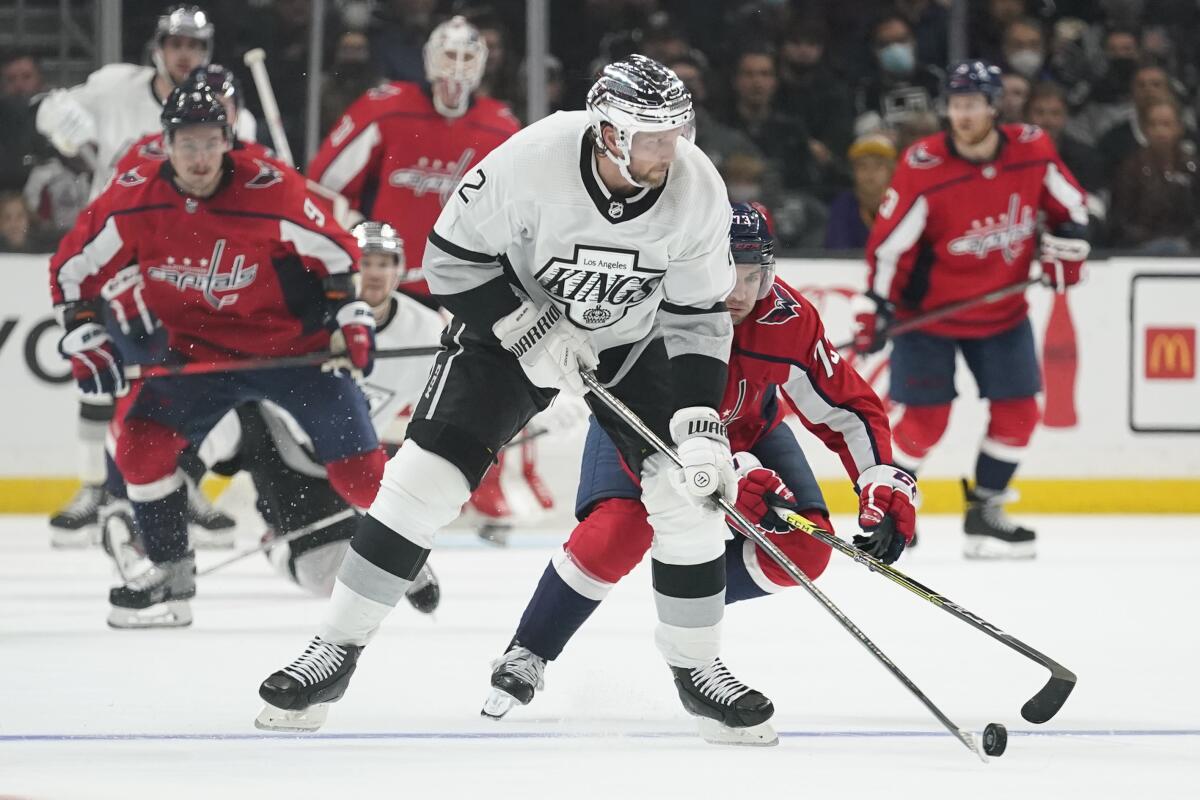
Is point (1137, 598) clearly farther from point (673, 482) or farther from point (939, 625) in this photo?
point (673, 482)

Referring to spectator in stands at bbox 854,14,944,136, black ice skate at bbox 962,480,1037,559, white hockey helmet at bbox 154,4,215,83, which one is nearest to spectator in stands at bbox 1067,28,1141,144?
spectator in stands at bbox 854,14,944,136

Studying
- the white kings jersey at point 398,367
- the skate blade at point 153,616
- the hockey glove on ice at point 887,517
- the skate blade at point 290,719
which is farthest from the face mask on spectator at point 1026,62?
the skate blade at point 290,719

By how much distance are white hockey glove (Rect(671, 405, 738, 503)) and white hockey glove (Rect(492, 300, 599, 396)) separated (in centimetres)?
18

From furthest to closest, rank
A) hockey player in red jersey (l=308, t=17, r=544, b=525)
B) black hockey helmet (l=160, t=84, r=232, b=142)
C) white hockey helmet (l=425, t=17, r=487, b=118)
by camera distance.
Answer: hockey player in red jersey (l=308, t=17, r=544, b=525) < white hockey helmet (l=425, t=17, r=487, b=118) < black hockey helmet (l=160, t=84, r=232, b=142)

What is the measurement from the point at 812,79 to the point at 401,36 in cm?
152

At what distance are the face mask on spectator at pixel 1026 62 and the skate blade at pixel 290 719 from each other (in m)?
5.10

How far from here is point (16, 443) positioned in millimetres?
6816

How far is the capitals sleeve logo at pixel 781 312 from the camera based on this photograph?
3.38 meters

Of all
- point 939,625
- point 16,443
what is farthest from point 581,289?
point 16,443

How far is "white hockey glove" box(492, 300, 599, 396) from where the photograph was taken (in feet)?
10.0

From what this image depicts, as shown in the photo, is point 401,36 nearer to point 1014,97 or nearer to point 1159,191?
point 1014,97

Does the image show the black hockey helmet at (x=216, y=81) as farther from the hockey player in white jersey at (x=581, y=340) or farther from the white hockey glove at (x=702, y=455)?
the white hockey glove at (x=702, y=455)

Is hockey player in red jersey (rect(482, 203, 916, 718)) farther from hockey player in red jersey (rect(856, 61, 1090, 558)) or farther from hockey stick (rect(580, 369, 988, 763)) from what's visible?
hockey player in red jersey (rect(856, 61, 1090, 558))

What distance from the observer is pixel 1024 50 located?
294 inches
